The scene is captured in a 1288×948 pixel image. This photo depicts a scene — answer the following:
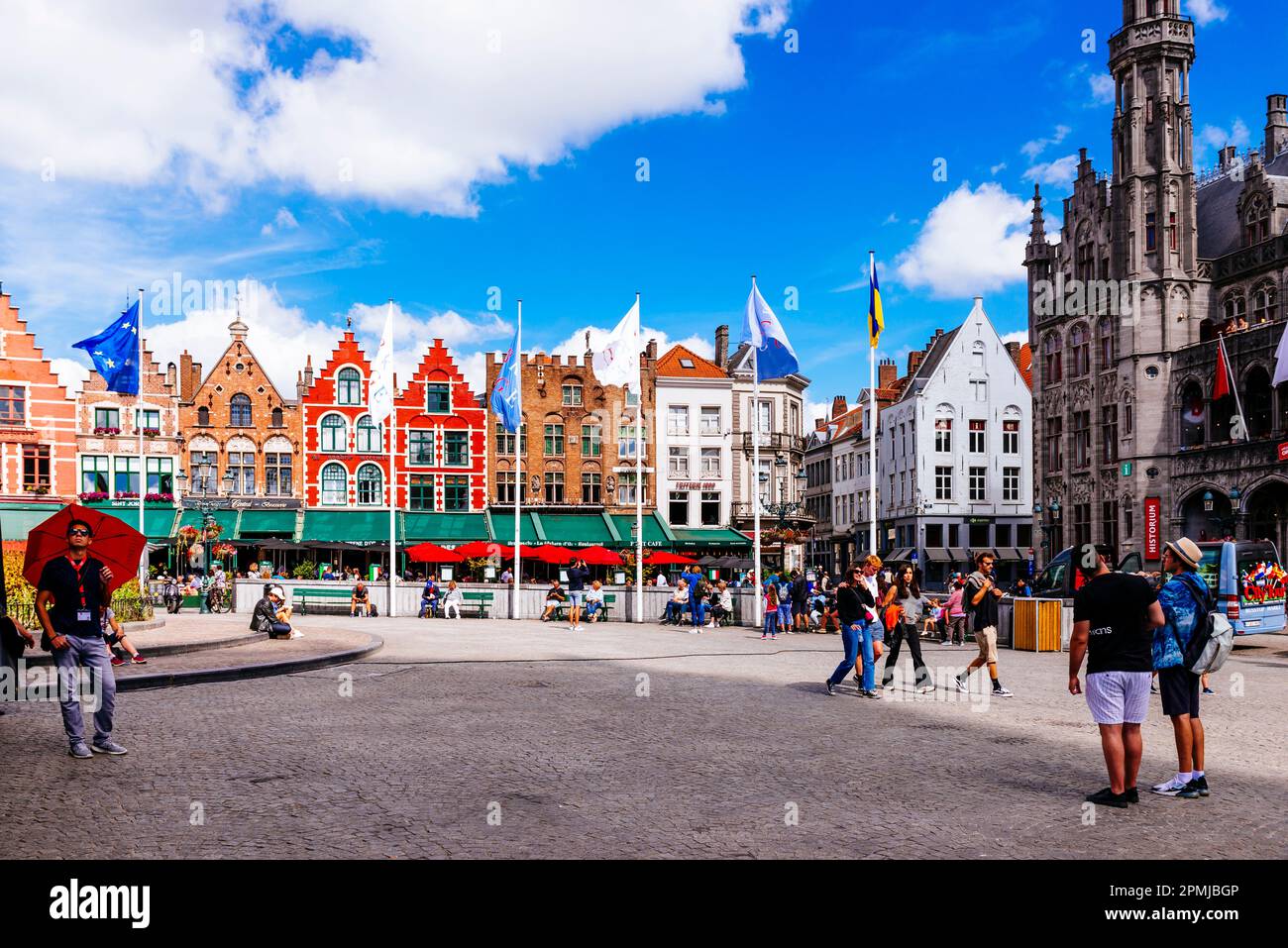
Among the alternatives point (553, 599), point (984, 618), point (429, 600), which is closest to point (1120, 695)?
point (984, 618)

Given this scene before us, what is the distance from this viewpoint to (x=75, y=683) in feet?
29.8

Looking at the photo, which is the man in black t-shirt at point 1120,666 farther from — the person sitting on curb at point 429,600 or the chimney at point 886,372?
the chimney at point 886,372

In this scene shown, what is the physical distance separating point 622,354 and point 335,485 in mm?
28266

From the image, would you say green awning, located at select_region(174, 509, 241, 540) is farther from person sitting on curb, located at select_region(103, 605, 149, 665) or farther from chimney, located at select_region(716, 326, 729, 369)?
person sitting on curb, located at select_region(103, 605, 149, 665)

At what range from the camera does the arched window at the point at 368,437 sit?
5338 centimetres

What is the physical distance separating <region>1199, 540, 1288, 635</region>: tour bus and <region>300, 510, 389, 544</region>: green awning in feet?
116

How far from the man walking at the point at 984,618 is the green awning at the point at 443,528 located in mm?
39349

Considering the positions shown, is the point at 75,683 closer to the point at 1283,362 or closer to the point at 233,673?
the point at 233,673

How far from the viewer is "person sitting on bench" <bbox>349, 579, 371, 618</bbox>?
32.5 metres

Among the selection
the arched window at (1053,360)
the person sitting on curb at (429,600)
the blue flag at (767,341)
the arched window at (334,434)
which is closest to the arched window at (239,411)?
the arched window at (334,434)

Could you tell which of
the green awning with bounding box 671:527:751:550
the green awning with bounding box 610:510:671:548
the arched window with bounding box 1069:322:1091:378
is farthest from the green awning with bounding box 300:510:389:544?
the arched window with bounding box 1069:322:1091:378

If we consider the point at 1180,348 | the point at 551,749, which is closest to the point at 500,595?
the point at 551,749

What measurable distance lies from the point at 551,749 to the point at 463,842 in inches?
123
